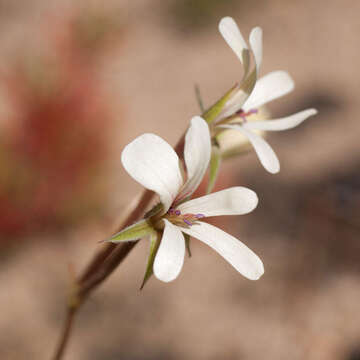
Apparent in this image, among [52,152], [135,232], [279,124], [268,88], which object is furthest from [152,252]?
[52,152]

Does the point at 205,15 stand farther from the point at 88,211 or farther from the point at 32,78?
the point at 88,211

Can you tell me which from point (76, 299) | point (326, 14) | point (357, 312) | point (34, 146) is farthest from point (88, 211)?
point (326, 14)

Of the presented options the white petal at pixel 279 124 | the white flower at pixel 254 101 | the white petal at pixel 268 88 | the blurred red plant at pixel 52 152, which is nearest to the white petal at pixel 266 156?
the white flower at pixel 254 101

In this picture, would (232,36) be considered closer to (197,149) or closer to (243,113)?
(243,113)

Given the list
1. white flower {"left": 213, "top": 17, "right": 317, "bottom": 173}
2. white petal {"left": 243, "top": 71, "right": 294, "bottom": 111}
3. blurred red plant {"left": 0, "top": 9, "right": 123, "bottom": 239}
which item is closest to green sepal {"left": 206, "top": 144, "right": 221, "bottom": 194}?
white flower {"left": 213, "top": 17, "right": 317, "bottom": 173}

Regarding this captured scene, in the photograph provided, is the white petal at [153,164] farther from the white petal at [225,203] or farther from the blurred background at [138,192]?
the blurred background at [138,192]

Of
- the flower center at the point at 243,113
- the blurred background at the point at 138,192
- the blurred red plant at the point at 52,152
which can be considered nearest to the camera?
the flower center at the point at 243,113

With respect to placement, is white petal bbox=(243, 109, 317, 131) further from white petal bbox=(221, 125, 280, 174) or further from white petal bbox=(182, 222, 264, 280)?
white petal bbox=(182, 222, 264, 280)
